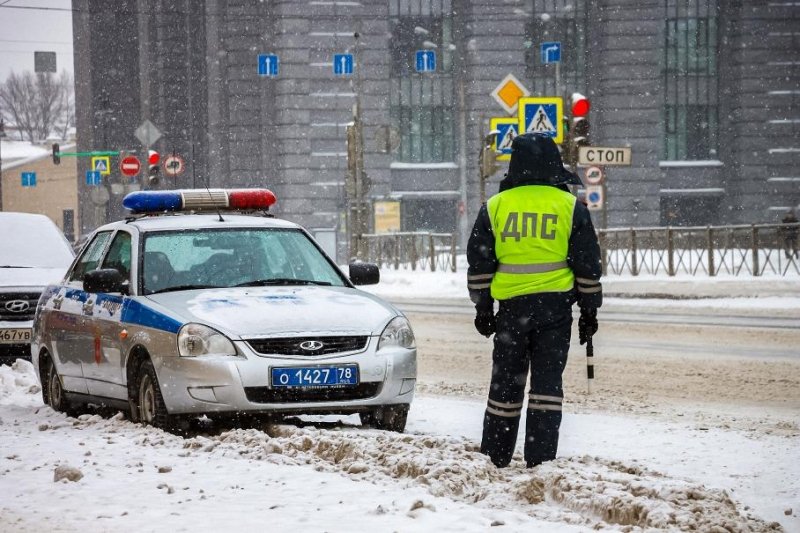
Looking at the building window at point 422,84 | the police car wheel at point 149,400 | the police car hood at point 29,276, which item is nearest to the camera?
the police car wheel at point 149,400

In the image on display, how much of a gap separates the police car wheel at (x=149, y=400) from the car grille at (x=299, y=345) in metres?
0.71

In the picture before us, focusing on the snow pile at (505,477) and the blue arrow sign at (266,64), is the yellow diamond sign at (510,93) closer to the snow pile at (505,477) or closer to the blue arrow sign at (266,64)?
the snow pile at (505,477)

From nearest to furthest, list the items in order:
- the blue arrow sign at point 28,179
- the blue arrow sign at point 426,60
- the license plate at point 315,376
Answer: the license plate at point 315,376
the blue arrow sign at point 426,60
the blue arrow sign at point 28,179

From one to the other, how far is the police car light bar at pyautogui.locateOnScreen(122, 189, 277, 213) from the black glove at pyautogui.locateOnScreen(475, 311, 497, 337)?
3388mm

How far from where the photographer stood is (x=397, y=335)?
855cm

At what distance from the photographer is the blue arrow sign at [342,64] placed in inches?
1578

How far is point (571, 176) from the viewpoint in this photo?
7.09 metres

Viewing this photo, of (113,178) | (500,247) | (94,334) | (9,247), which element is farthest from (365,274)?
(113,178)

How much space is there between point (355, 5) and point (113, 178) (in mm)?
22853

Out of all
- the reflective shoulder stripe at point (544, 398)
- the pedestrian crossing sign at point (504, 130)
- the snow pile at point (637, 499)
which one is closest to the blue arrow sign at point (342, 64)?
the pedestrian crossing sign at point (504, 130)

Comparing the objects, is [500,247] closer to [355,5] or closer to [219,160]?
[355,5]

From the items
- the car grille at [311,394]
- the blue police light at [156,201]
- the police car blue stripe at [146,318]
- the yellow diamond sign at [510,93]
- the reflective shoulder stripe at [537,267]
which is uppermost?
the yellow diamond sign at [510,93]

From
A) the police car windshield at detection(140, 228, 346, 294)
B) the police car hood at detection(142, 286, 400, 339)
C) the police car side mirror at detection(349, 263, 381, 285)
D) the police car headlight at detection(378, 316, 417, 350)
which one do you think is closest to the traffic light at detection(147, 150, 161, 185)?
the police car windshield at detection(140, 228, 346, 294)

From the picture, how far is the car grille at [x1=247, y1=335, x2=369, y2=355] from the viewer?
814 centimetres
